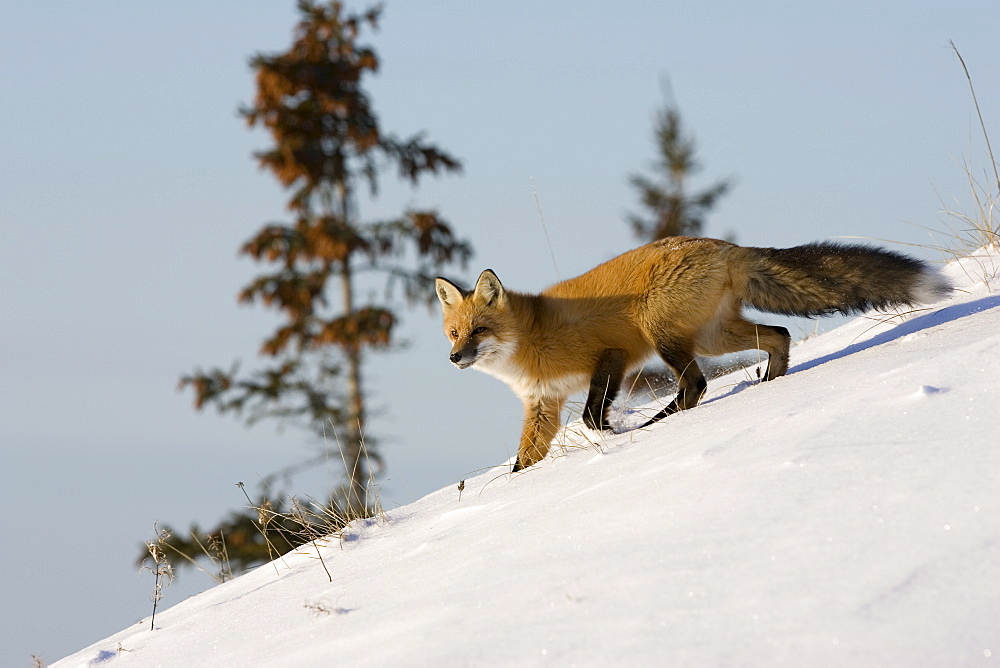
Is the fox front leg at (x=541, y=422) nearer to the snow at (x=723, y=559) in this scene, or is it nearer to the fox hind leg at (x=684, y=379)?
the fox hind leg at (x=684, y=379)

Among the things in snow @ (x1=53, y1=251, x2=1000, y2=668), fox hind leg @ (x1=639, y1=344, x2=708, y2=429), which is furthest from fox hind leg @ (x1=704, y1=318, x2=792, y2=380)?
snow @ (x1=53, y1=251, x2=1000, y2=668)

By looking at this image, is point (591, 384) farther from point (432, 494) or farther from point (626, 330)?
point (432, 494)

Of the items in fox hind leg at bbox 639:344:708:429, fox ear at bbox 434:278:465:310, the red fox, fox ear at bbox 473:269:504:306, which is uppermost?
fox ear at bbox 434:278:465:310

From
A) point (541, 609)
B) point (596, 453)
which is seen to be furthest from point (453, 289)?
point (541, 609)

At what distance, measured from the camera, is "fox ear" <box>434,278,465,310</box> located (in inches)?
280

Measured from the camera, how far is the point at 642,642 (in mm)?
2545

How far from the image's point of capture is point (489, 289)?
22.5 ft

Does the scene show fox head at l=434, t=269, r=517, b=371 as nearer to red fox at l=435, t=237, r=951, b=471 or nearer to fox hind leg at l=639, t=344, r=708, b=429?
red fox at l=435, t=237, r=951, b=471

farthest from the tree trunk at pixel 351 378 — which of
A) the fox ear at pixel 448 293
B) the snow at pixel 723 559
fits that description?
the snow at pixel 723 559

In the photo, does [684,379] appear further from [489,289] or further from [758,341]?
[489,289]

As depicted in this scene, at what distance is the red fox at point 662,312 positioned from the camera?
599 centimetres

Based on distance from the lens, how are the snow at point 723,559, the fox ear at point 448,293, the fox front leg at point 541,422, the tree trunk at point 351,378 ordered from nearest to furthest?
the snow at point 723,559, the fox front leg at point 541,422, the fox ear at point 448,293, the tree trunk at point 351,378

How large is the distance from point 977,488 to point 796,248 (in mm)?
3595

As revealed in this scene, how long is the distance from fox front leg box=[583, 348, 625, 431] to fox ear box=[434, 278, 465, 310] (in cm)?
140
